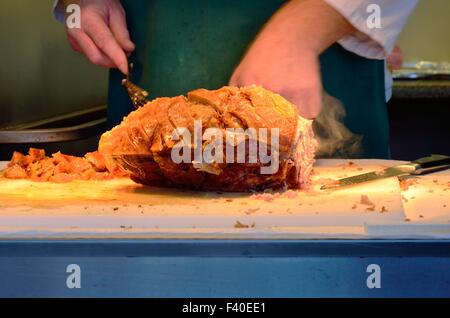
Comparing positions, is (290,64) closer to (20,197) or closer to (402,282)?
(20,197)

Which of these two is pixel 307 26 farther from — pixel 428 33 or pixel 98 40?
pixel 428 33

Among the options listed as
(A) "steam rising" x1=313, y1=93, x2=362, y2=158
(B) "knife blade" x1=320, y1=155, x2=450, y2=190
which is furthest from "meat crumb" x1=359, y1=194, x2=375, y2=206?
(A) "steam rising" x1=313, y1=93, x2=362, y2=158

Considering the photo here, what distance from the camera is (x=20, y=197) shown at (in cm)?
146

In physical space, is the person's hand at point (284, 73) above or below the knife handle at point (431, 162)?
above

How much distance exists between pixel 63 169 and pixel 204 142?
366mm

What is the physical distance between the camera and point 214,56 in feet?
7.28

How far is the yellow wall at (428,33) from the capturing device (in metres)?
4.75

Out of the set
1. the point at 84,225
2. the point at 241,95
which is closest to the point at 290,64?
the point at 241,95

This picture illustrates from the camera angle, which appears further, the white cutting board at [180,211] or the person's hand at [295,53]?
the person's hand at [295,53]

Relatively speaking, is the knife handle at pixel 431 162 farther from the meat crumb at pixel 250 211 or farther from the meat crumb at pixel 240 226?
the meat crumb at pixel 240 226

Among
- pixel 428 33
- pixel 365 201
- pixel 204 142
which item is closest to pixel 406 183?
pixel 365 201

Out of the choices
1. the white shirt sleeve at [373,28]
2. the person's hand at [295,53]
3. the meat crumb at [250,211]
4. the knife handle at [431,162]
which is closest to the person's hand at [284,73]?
the person's hand at [295,53]

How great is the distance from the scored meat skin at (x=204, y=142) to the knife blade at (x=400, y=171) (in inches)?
2.9

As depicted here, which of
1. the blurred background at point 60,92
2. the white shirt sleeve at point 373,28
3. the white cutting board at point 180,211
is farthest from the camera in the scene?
the blurred background at point 60,92
